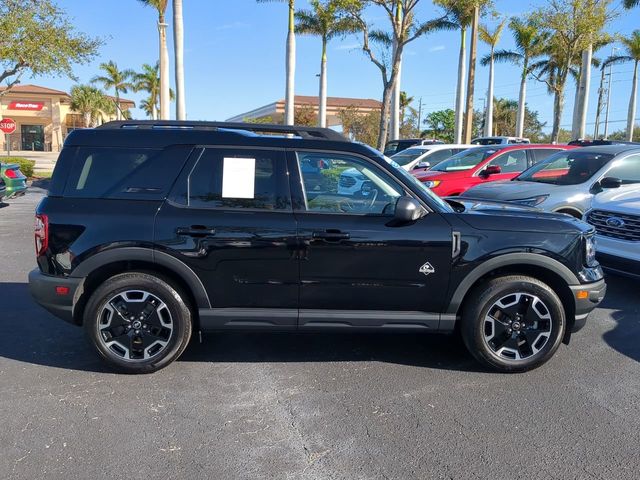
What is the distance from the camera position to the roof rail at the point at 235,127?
4.32m

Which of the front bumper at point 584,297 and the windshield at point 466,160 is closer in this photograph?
the front bumper at point 584,297

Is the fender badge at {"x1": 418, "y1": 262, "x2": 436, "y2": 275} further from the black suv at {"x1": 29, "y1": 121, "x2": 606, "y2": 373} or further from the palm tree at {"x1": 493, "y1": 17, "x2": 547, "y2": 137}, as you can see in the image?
the palm tree at {"x1": 493, "y1": 17, "x2": 547, "y2": 137}

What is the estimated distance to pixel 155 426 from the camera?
132 inches

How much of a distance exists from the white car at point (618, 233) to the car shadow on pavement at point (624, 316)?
39 centimetres

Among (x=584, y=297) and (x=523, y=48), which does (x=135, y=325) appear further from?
(x=523, y=48)

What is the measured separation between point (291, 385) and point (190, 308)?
3.24 ft

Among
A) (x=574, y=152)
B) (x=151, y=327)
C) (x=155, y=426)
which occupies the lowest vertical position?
(x=155, y=426)

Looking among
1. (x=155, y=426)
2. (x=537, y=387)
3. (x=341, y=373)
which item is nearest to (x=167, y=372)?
(x=155, y=426)

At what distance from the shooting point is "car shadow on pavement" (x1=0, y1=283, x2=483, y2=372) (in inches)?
173

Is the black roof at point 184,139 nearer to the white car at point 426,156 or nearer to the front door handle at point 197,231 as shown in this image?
the front door handle at point 197,231

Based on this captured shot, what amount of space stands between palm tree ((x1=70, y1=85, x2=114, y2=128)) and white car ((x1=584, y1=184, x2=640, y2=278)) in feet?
195

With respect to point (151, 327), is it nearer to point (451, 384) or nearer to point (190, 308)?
point (190, 308)

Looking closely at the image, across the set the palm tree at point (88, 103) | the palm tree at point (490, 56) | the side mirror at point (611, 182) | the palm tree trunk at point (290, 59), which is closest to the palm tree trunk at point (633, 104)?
the palm tree at point (490, 56)

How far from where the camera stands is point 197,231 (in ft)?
13.0
